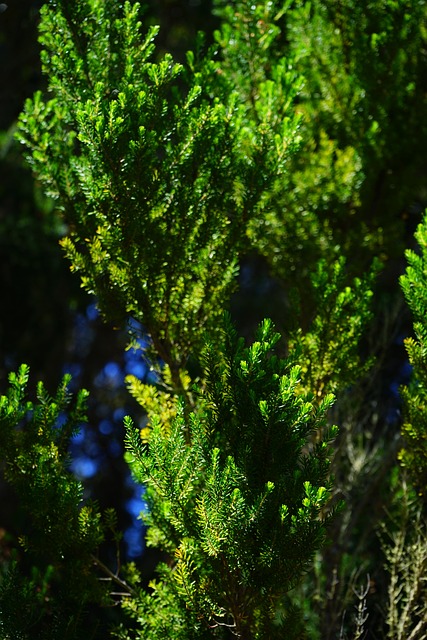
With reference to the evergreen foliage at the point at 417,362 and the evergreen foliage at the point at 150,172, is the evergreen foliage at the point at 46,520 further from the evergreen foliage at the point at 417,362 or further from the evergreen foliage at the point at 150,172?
the evergreen foliage at the point at 417,362

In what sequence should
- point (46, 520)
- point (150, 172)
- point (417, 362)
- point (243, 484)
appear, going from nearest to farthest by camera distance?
point (243, 484) → point (46, 520) → point (417, 362) → point (150, 172)

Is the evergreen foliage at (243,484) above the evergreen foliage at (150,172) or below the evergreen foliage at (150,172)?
below

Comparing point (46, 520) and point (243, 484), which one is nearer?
point (243, 484)

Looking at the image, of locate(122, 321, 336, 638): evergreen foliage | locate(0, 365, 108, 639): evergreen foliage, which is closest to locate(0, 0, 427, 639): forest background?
locate(0, 365, 108, 639): evergreen foliage

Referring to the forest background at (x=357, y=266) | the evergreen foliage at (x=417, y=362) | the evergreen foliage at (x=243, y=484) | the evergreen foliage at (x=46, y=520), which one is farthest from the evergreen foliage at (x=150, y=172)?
the evergreen foliage at (x=417, y=362)

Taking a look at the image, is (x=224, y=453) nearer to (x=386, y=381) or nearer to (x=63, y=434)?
(x=63, y=434)

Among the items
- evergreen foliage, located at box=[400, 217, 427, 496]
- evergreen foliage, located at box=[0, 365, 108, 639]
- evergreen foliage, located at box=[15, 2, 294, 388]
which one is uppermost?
evergreen foliage, located at box=[15, 2, 294, 388]

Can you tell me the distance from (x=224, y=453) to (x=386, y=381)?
4415mm

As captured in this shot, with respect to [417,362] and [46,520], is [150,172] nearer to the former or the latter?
[417,362]

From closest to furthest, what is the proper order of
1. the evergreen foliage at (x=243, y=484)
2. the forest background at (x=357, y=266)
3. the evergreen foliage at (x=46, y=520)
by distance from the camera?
the evergreen foliage at (x=243, y=484) → the evergreen foliage at (x=46, y=520) → the forest background at (x=357, y=266)

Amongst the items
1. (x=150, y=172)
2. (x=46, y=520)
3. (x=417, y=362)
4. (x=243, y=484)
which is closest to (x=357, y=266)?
(x=417, y=362)

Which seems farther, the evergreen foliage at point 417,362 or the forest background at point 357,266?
the forest background at point 357,266

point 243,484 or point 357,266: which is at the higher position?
point 357,266

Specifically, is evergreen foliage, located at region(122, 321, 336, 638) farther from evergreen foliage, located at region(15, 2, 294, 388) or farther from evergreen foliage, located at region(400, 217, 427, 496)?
evergreen foliage, located at region(15, 2, 294, 388)
